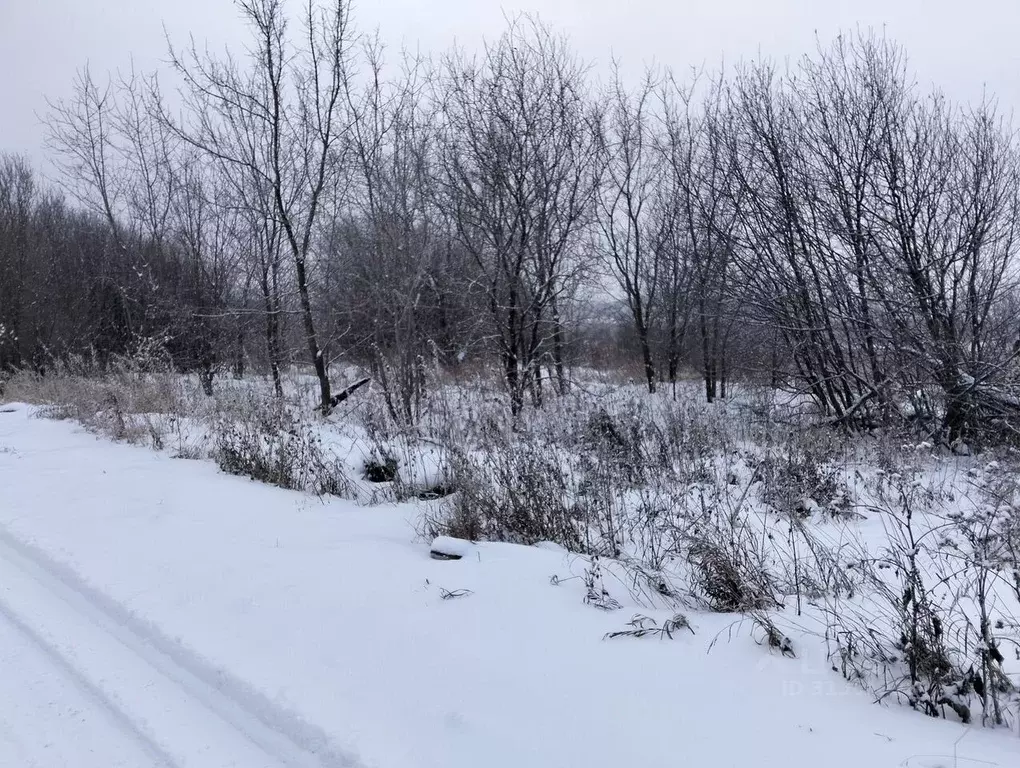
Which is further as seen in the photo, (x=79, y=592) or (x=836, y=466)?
(x=836, y=466)

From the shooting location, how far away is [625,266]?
20609 millimetres

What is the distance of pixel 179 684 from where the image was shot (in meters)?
3.13

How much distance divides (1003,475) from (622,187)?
1568 cm

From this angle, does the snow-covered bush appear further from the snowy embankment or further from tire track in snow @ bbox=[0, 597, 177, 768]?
tire track in snow @ bbox=[0, 597, 177, 768]

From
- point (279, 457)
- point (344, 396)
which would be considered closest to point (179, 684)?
point (279, 457)

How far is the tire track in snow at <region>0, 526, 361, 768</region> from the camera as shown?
2.65m

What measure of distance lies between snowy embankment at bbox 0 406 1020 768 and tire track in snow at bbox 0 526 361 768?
1cm

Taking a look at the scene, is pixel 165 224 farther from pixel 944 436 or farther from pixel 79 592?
pixel 944 436

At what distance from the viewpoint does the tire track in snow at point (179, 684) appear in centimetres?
265

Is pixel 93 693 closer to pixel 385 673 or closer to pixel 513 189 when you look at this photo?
pixel 385 673

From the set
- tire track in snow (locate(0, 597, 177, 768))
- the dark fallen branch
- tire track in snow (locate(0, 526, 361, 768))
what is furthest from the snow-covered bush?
the dark fallen branch

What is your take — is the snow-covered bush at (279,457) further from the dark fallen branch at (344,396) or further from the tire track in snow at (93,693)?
the dark fallen branch at (344,396)

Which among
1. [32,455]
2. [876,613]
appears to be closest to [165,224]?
[32,455]

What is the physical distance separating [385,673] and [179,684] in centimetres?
98
